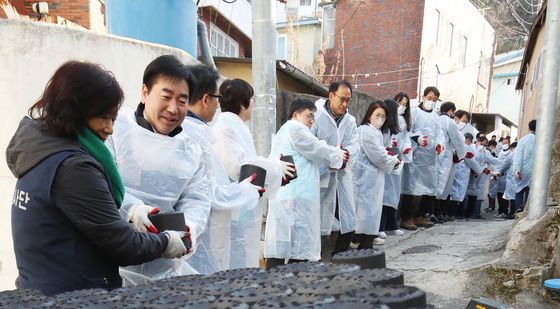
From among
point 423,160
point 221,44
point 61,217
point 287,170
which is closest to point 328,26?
point 221,44

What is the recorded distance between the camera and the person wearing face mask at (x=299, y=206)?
4285 mm

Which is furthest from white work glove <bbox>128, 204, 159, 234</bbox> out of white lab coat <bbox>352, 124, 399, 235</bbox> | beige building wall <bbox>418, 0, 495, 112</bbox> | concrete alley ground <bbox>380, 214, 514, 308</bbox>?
beige building wall <bbox>418, 0, 495, 112</bbox>

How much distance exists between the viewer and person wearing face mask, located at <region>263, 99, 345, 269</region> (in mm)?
4285

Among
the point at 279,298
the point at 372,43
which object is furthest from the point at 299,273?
the point at 372,43

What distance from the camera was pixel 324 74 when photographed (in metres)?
Result: 21.0

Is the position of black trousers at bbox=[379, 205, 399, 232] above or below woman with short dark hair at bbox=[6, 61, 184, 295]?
below

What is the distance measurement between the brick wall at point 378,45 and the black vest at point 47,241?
1885 cm

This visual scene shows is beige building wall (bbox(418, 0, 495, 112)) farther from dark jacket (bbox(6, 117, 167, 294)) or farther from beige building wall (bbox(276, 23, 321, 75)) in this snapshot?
dark jacket (bbox(6, 117, 167, 294))

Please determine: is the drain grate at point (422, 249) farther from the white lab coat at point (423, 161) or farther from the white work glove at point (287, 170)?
the white work glove at point (287, 170)

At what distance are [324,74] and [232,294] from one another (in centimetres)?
2042

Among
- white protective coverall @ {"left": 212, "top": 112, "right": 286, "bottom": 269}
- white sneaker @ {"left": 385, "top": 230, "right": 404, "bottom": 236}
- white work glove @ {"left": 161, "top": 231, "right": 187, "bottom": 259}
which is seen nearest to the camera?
white work glove @ {"left": 161, "top": 231, "right": 187, "bottom": 259}

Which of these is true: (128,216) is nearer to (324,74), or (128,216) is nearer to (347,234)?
(347,234)

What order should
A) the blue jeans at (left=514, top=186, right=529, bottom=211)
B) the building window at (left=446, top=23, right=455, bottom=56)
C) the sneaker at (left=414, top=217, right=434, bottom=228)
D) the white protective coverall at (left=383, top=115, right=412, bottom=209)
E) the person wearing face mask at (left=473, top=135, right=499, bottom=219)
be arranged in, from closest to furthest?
the white protective coverall at (left=383, top=115, right=412, bottom=209) → the sneaker at (left=414, top=217, right=434, bottom=228) → the blue jeans at (left=514, top=186, right=529, bottom=211) → the person wearing face mask at (left=473, top=135, right=499, bottom=219) → the building window at (left=446, top=23, right=455, bottom=56)

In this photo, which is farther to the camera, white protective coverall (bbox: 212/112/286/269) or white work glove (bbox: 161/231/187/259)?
white protective coverall (bbox: 212/112/286/269)
